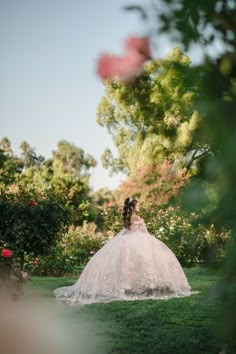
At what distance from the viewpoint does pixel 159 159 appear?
1648mm

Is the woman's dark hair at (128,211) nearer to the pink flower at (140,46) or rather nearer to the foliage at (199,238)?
the foliage at (199,238)

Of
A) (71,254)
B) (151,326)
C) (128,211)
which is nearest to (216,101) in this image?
(151,326)

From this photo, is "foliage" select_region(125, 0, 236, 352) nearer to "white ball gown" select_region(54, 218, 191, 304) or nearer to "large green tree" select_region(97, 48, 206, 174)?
"large green tree" select_region(97, 48, 206, 174)

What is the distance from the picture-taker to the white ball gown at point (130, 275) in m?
8.45

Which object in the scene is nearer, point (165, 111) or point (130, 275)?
point (165, 111)

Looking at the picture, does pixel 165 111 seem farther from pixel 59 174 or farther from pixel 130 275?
pixel 59 174

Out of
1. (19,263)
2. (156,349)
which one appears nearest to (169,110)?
(156,349)

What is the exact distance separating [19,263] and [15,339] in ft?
20.9

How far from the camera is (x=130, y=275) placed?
337 inches

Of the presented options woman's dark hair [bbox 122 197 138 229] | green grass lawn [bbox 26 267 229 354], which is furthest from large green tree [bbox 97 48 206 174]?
woman's dark hair [bbox 122 197 138 229]

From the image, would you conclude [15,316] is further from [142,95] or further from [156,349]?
[142,95]

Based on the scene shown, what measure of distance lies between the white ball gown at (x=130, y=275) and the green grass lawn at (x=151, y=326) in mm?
527

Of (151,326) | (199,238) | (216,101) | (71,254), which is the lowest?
(151,326)

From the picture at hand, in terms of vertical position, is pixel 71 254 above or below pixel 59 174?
below
